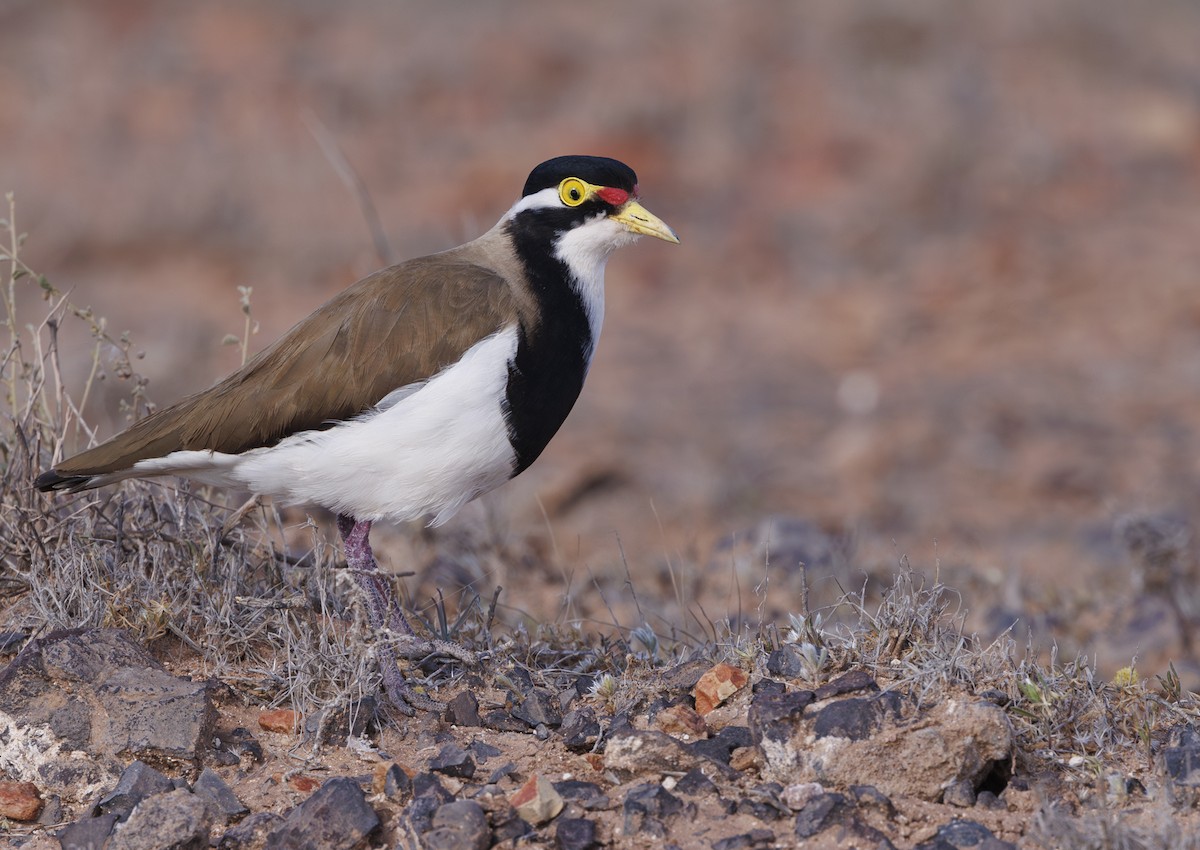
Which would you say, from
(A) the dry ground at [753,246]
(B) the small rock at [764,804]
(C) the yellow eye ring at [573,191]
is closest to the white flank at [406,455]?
(C) the yellow eye ring at [573,191]

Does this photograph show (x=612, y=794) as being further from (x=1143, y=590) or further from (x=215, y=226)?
(x=215, y=226)

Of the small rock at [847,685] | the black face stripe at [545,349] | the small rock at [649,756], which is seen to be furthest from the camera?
the black face stripe at [545,349]

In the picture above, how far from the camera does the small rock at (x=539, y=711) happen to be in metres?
4.02

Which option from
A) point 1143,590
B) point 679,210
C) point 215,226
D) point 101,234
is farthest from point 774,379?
point 101,234

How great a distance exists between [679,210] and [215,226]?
4970 millimetres

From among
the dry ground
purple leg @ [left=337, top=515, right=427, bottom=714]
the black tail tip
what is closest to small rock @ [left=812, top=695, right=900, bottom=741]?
purple leg @ [left=337, top=515, right=427, bottom=714]

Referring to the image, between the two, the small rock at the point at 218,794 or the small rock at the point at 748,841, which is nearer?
the small rock at the point at 748,841

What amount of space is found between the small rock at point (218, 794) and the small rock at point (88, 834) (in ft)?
0.76

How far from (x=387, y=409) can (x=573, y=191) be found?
1052 mm

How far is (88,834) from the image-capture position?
349cm

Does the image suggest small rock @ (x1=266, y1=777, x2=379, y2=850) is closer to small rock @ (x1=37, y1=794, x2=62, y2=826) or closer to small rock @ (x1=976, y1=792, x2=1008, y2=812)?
small rock @ (x1=37, y1=794, x2=62, y2=826)

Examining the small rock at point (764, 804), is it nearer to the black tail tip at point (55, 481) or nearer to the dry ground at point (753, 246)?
the dry ground at point (753, 246)

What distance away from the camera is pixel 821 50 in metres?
17.2

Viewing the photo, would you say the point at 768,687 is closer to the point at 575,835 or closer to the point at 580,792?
the point at 580,792
